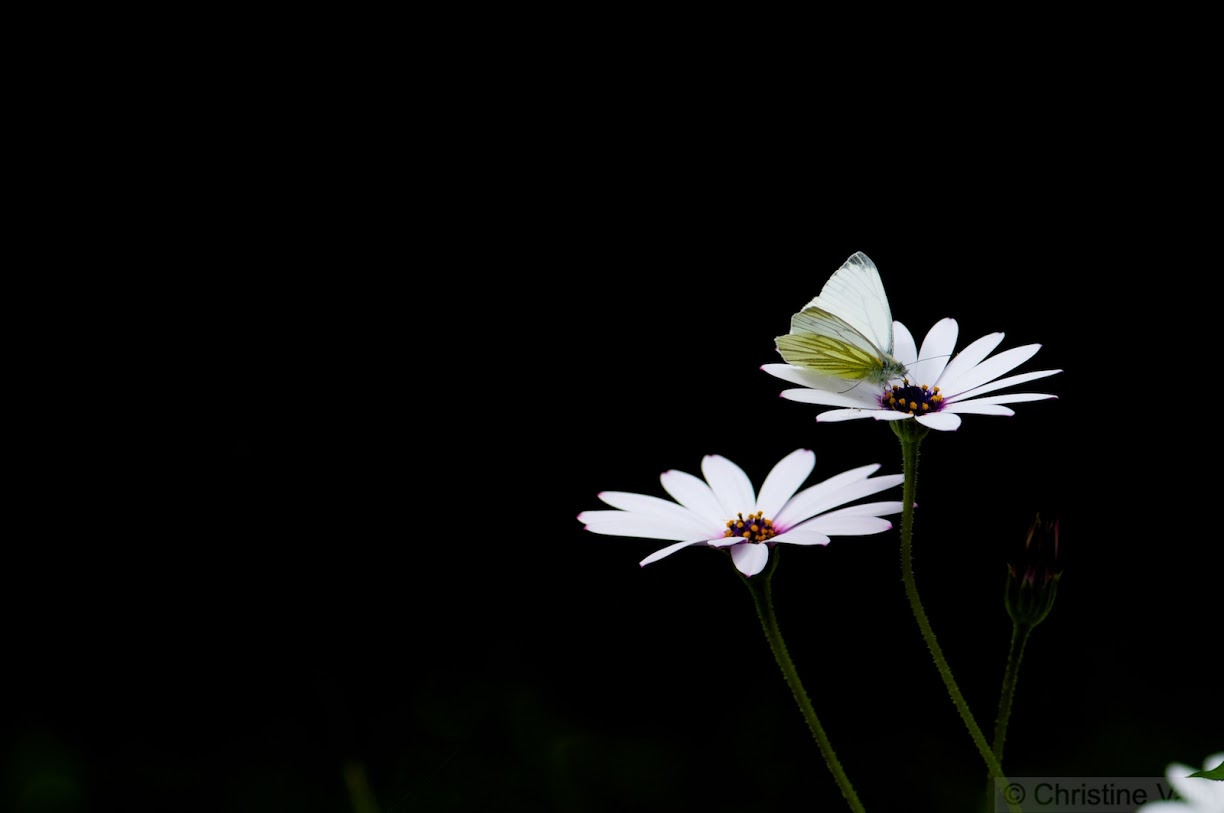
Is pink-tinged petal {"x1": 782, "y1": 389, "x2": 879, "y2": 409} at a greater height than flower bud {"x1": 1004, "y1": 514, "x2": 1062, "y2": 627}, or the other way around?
pink-tinged petal {"x1": 782, "y1": 389, "x2": 879, "y2": 409}

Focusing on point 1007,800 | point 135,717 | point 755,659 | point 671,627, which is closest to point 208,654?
point 135,717

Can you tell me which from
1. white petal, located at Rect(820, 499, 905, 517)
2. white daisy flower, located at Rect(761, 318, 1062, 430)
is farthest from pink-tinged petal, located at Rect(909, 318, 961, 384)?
white petal, located at Rect(820, 499, 905, 517)

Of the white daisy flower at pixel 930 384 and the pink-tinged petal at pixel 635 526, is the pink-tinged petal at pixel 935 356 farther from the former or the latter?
the pink-tinged petal at pixel 635 526

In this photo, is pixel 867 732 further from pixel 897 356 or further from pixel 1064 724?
pixel 897 356

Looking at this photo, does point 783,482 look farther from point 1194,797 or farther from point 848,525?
point 1194,797

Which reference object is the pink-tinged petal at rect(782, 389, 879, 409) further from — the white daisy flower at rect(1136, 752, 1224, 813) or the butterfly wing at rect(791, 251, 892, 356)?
the white daisy flower at rect(1136, 752, 1224, 813)

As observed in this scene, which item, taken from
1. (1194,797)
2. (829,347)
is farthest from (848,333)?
(1194,797)
